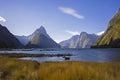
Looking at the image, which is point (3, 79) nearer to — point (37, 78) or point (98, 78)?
point (37, 78)

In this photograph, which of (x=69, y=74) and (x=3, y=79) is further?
(x=3, y=79)

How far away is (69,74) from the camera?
32.2 feet

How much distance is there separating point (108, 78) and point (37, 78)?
326 centimetres

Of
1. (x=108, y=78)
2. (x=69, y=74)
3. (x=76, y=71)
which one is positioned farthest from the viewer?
(x=76, y=71)

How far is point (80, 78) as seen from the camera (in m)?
9.45

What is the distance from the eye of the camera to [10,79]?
35.8 ft

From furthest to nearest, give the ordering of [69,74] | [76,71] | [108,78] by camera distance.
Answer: [76,71], [69,74], [108,78]

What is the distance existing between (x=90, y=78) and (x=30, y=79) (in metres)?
2.73

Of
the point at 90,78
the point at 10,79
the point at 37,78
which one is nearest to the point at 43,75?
the point at 37,78

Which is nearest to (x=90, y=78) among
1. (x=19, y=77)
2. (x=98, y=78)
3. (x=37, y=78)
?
(x=98, y=78)

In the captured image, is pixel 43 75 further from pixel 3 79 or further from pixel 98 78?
pixel 98 78

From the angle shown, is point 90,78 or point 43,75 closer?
point 90,78

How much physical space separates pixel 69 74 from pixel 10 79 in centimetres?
294

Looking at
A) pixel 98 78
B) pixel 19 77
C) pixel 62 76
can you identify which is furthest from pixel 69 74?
pixel 19 77
